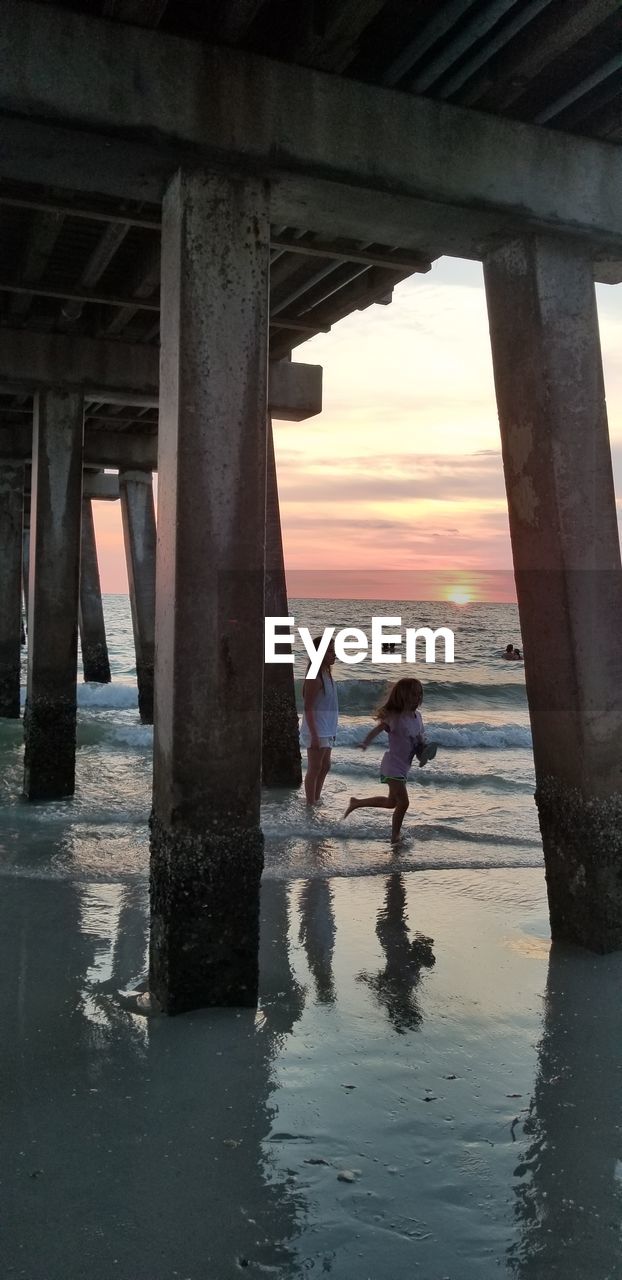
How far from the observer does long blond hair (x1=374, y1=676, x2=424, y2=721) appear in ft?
26.2

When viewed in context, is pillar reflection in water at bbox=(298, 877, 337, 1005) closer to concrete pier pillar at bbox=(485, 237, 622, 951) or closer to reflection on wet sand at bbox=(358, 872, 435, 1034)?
reflection on wet sand at bbox=(358, 872, 435, 1034)

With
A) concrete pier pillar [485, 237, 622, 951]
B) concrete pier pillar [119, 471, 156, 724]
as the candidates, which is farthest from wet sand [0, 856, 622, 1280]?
concrete pier pillar [119, 471, 156, 724]

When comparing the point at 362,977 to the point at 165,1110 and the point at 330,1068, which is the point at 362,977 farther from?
the point at 165,1110

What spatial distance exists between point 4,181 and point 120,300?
1995mm

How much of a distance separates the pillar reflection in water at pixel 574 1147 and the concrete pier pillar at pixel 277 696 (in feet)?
17.6

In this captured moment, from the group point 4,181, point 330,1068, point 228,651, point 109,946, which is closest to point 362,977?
point 330,1068

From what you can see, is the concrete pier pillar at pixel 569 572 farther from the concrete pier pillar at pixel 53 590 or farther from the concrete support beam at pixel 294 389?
the concrete pier pillar at pixel 53 590

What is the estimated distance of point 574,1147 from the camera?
3.19 m

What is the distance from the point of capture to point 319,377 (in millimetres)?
10633

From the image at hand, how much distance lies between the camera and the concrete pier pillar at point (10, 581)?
607 inches

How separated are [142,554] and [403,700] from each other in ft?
30.2

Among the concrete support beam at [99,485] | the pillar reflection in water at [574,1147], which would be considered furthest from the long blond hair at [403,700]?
the concrete support beam at [99,485]

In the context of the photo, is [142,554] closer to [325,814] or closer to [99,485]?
[99,485]

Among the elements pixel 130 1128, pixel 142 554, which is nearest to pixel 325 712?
pixel 130 1128
